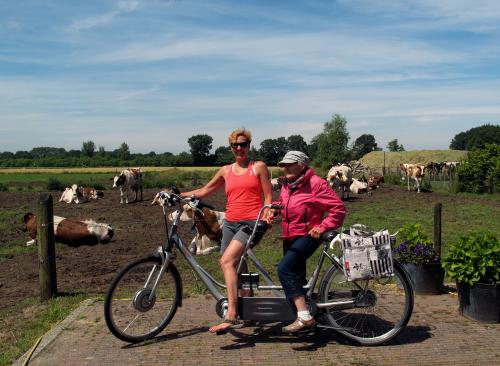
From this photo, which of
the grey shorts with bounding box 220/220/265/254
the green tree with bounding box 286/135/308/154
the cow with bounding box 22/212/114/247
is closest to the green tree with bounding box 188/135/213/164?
the green tree with bounding box 286/135/308/154

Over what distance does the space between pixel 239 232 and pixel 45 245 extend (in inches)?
122

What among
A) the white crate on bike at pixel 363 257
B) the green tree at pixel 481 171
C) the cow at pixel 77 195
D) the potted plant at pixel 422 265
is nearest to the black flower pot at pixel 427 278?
the potted plant at pixel 422 265

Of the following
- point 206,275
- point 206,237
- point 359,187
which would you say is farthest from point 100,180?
point 206,275

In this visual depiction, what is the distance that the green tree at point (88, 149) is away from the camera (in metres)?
95.3

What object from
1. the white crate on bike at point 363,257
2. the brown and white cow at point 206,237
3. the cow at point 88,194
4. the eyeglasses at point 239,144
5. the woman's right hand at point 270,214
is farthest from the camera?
the cow at point 88,194

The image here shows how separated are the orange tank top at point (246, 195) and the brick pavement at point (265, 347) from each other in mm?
1263

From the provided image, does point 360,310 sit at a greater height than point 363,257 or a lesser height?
lesser

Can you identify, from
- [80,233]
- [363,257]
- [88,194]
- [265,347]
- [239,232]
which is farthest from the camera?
[88,194]

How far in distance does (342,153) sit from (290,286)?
259 feet

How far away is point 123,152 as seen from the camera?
95250mm

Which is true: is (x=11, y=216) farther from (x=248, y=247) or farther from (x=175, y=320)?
(x=248, y=247)

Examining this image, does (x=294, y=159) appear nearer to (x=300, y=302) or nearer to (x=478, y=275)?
(x=300, y=302)

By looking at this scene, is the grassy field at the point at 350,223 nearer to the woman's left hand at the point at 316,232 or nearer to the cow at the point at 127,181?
the woman's left hand at the point at 316,232

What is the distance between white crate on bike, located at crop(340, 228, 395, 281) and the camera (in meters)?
4.95
